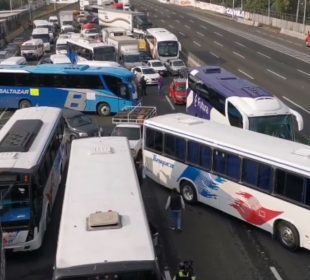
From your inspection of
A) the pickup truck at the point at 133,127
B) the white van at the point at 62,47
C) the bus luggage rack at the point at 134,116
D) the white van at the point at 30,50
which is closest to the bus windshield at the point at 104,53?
the white van at the point at 62,47

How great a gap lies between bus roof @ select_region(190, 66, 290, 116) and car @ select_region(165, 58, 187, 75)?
15579mm

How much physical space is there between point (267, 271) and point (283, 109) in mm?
7626

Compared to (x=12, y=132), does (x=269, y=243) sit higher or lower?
lower

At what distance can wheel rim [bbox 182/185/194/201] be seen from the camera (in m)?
16.5

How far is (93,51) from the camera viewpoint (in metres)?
40.5

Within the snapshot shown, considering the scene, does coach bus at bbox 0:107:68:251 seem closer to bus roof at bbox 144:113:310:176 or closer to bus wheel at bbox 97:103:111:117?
bus roof at bbox 144:113:310:176

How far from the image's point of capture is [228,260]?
42.9 feet

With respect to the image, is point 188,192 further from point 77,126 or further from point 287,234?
point 77,126

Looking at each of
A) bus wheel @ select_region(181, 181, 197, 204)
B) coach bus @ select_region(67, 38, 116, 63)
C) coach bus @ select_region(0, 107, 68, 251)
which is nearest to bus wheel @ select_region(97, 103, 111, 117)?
coach bus @ select_region(67, 38, 116, 63)

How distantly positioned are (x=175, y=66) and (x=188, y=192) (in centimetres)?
2604

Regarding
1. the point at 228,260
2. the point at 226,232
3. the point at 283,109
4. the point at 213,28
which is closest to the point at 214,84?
the point at 283,109

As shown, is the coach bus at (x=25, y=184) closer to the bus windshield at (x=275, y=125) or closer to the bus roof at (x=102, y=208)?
the bus roof at (x=102, y=208)

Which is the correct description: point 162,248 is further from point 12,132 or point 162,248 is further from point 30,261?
point 12,132

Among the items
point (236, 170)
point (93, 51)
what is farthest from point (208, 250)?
point (93, 51)
